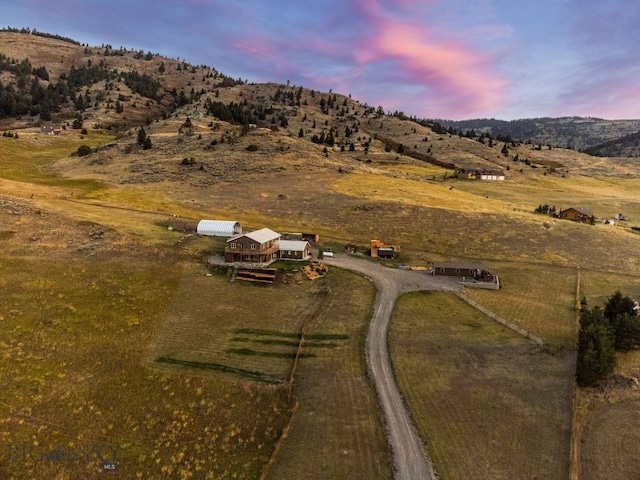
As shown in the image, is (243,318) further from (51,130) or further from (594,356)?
(51,130)

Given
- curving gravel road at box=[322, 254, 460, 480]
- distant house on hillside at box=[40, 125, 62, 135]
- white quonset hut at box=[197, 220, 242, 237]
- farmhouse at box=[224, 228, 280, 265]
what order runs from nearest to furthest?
curving gravel road at box=[322, 254, 460, 480] → farmhouse at box=[224, 228, 280, 265] → white quonset hut at box=[197, 220, 242, 237] → distant house on hillside at box=[40, 125, 62, 135]

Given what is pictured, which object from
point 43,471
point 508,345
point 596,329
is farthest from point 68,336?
point 596,329

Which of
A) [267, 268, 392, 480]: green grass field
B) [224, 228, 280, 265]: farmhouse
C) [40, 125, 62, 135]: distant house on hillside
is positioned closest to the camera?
[267, 268, 392, 480]: green grass field

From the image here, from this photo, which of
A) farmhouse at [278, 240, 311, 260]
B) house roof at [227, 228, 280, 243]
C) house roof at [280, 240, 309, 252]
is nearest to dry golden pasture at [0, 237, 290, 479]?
house roof at [227, 228, 280, 243]

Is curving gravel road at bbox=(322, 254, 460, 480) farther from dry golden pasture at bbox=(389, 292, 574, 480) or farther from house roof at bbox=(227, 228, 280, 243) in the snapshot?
house roof at bbox=(227, 228, 280, 243)

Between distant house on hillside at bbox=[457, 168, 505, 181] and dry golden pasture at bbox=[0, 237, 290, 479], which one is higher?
distant house on hillside at bbox=[457, 168, 505, 181]

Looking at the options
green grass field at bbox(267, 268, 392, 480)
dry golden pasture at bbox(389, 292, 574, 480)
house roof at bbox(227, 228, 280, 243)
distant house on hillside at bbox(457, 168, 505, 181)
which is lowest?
green grass field at bbox(267, 268, 392, 480)

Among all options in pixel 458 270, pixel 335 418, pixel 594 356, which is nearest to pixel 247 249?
pixel 458 270
